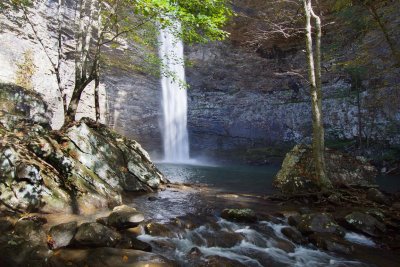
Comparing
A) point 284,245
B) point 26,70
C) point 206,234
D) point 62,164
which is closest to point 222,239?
point 206,234

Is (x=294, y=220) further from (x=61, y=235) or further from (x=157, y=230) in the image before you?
(x=61, y=235)

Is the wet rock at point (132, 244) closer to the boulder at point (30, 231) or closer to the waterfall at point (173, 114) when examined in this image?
the boulder at point (30, 231)

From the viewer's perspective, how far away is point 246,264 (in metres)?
5.34

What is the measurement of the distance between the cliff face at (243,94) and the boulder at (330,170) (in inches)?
429

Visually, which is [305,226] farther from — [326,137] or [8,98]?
[326,137]

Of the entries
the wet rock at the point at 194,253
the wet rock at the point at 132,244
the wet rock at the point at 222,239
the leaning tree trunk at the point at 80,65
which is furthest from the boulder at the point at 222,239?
the leaning tree trunk at the point at 80,65

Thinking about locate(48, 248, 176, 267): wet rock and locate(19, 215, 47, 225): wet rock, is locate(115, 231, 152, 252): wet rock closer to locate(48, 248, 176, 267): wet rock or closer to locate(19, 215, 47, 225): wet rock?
locate(48, 248, 176, 267): wet rock

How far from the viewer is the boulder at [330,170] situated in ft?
38.1

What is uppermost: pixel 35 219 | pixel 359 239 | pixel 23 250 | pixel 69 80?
pixel 69 80

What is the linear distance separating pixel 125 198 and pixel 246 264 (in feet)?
15.0

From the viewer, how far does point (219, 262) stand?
202 inches

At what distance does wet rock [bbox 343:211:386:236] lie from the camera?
7113 mm

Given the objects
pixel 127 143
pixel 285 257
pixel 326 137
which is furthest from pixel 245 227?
pixel 326 137

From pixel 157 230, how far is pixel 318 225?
376 cm
